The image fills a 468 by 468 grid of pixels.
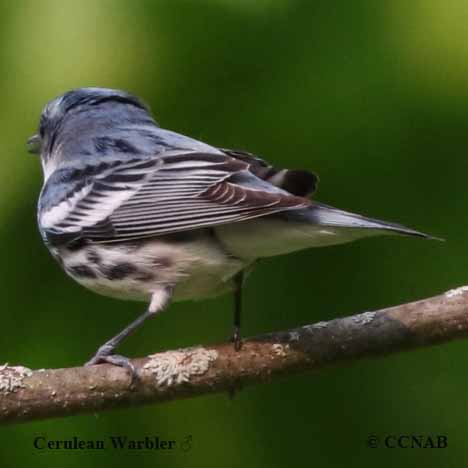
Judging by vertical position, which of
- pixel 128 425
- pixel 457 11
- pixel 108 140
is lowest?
pixel 128 425

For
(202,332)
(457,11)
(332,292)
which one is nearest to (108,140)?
(202,332)

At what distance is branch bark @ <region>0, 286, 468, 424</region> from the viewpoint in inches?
83.6

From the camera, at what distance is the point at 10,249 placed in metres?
2.51

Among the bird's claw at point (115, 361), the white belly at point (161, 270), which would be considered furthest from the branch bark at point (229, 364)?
the white belly at point (161, 270)

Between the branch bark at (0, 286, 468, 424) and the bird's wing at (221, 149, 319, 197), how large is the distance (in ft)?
1.06

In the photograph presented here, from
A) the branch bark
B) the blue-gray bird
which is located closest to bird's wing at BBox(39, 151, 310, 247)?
the blue-gray bird

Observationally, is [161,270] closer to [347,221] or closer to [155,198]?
[155,198]

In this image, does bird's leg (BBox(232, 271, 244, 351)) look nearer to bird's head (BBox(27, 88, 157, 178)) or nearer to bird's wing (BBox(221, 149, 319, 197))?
bird's wing (BBox(221, 149, 319, 197))

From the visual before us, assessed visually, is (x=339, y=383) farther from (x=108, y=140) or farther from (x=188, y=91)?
(x=108, y=140)

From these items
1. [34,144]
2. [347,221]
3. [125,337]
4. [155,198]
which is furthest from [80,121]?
[347,221]

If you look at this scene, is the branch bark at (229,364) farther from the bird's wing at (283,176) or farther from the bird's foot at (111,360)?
the bird's wing at (283,176)

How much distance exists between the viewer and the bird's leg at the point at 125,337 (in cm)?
222

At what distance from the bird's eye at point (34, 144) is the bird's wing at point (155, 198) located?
10 cm

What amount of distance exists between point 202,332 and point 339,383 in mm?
382
